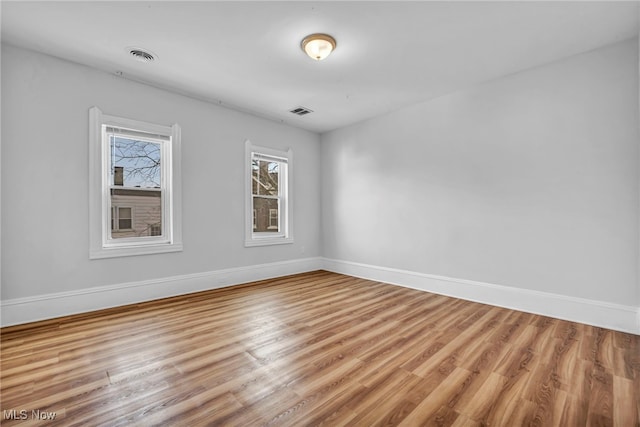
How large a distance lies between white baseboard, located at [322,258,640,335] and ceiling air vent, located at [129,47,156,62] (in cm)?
416

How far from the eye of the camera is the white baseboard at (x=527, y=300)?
2.69 metres

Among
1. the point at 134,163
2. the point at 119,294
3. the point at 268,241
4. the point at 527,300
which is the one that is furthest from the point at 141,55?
the point at 527,300

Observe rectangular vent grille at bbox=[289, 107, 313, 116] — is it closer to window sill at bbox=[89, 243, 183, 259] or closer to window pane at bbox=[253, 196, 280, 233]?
window pane at bbox=[253, 196, 280, 233]

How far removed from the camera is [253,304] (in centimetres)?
346

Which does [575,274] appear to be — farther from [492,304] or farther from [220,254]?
[220,254]

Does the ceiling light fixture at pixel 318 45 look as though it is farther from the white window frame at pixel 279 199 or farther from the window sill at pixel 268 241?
the window sill at pixel 268 241

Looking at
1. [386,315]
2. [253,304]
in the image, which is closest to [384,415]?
[386,315]

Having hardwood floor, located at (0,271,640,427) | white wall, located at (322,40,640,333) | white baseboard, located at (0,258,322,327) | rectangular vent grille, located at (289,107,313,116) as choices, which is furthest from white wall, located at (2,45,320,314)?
white wall, located at (322,40,640,333)

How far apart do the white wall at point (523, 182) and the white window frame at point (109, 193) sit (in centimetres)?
305

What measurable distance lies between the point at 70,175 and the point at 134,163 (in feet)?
2.23

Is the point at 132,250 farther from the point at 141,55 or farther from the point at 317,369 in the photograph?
the point at 317,369

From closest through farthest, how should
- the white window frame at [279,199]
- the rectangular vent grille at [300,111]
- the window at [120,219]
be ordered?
the window at [120,219] < the rectangular vent grille at [300,111] < the white window frame at [279,199]

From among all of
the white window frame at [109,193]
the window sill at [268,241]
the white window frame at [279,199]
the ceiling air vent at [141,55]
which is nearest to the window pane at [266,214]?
the white window frame at [279,199]

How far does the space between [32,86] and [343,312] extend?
4044mm
